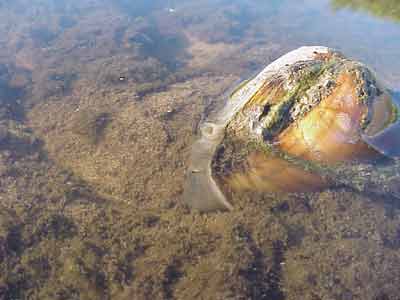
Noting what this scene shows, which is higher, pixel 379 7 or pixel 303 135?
pixel 379 7

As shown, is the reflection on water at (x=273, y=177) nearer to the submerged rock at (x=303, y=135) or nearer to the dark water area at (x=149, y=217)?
the submerged rock at (x=303, y=135)

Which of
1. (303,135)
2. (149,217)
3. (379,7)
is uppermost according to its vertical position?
(379,7)

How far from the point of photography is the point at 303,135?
310cm

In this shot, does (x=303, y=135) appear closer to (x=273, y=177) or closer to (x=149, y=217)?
(x=273, y=177)

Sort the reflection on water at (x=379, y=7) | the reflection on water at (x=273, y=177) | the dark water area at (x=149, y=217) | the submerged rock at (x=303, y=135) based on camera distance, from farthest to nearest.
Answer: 1. the reflection on water at (x=379, y=7)
2. the reflection on water at (x=273, y=177)
3. the submerged rock at (x=303, y=135)
4. the dark water area at (x=149, y=217)

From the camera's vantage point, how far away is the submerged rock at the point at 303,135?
10.00ft

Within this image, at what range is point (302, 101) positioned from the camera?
317cm

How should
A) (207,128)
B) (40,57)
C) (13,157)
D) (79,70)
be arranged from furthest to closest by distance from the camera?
(40,57) → (79,70) → (13,157) → (207,128)

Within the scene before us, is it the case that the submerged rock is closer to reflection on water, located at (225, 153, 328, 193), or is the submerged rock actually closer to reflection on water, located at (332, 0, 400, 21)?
reflection on water, located at (225, 153, 328, 193)

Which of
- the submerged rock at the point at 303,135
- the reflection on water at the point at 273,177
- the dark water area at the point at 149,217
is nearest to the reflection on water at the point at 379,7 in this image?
the dark water area at the point at 149,217

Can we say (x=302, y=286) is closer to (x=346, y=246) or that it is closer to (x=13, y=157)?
(x=346, y=246)

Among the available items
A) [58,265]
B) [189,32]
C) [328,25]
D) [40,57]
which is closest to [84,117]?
[58,265]

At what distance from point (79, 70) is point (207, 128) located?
5.89m

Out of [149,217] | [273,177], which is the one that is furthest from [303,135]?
[149,217]
